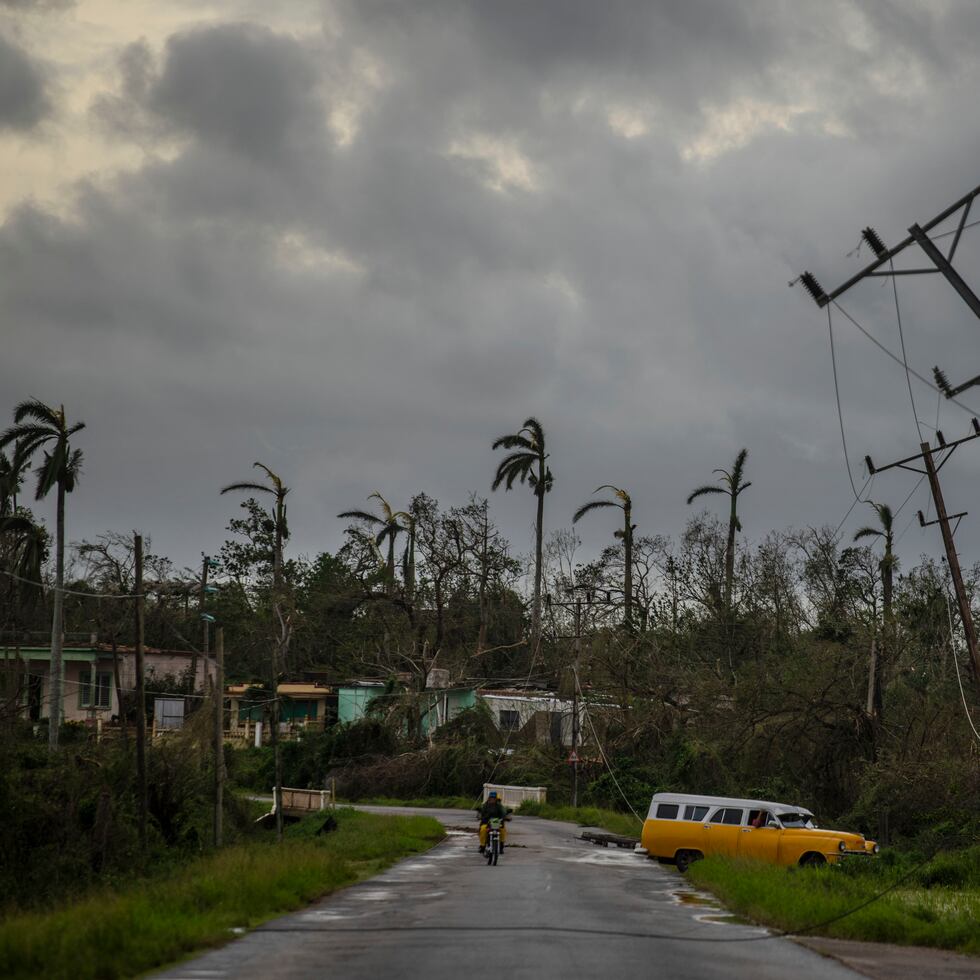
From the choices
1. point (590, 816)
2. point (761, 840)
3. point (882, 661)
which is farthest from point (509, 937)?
point (882, 661)

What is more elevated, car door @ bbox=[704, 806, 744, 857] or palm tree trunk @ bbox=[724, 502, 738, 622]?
palm tree trunk @ bbox=[724, 502, 738, 622]

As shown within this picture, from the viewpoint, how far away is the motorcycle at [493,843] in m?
27.4

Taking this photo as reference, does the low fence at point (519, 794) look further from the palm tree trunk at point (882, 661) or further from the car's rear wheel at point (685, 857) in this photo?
the car's rear wheel at point (685, 857)

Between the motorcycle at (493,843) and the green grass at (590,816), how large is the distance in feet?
40.5

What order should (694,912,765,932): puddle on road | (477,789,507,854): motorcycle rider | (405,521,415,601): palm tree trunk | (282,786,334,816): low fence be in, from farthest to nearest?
(405,521,415,601): palm tree trunk < (282,786,334,816): low fence < (477,789,507,854): motorcycle rider < (694,912,765,932): puddle on road

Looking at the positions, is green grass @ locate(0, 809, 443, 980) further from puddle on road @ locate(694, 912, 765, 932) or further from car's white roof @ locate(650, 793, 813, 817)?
car's white roof @ locate(650, 793, 813, 817)

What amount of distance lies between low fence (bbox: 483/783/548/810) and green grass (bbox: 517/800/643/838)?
42 cm

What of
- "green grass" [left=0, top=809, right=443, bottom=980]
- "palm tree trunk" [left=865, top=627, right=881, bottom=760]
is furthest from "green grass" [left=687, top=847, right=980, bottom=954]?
"palm tree trunk" [left=865, top=627, right=881, bottom=760]

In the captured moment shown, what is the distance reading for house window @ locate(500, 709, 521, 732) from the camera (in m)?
63.0

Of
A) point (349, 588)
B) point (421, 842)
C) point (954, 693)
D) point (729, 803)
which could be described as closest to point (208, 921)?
point (729, 803)

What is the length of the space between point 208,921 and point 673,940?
5922 mm

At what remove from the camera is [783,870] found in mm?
→ 23344

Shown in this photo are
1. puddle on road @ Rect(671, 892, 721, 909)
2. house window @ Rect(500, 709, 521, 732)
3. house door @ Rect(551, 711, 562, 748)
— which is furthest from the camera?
house window @ Rect(500, 709, 521, 732)

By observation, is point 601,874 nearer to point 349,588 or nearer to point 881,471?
point 881,471
